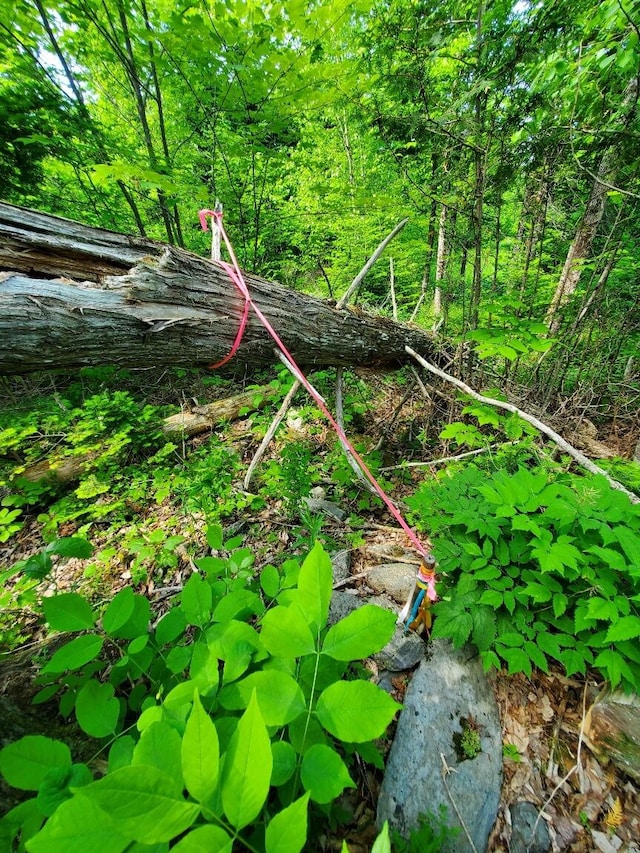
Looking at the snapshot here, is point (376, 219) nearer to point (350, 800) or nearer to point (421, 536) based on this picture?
point (421, 536)

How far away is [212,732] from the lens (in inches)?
23.1

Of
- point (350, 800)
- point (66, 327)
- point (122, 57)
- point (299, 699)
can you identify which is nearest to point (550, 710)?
point (350, 800)

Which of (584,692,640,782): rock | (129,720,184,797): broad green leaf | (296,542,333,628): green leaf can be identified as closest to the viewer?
(129,720,184,797): broad green leaf

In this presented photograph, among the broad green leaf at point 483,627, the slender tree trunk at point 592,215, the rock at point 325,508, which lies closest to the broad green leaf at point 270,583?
the broad green leaf at point 483,627

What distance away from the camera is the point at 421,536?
2.53 metres

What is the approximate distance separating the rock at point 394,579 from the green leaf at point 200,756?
167 centimetres

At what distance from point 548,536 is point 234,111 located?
4.21m

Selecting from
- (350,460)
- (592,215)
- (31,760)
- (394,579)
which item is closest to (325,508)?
(350,460)

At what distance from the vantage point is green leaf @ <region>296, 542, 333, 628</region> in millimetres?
875

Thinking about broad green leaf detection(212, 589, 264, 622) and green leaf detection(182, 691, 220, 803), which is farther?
broad green leaf detection(212, 589, 264, 622)

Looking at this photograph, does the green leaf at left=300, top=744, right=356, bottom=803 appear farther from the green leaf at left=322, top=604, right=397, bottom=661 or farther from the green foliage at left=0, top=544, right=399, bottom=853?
the green leaf at left=322, top=604, right=397, bottom=661

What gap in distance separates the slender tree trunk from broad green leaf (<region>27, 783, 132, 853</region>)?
3932 mm

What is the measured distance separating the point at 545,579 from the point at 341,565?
1207 mm

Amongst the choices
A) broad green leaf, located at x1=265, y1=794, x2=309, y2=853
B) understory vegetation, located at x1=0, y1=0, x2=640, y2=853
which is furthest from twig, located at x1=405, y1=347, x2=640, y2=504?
broad green leaf, located at x1=265, y1=794, x2=309, y2=853
